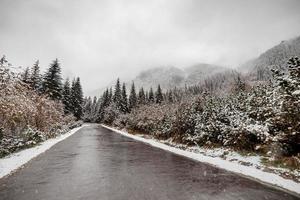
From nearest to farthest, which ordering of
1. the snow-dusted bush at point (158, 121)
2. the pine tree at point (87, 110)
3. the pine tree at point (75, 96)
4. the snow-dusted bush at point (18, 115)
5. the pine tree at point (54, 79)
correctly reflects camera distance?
1. the snow-dusted bush at point (18, 115)
2. the snow-dusted bush at point (158, 121)
3. the pine tree at point (54, 79)
4. the pine tree at point (75, 96)
5. the pine tree at point (87, 110)

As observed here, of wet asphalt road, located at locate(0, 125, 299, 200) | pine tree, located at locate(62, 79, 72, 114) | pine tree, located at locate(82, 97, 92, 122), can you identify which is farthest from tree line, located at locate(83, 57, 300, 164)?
pine tree, located at locate(82, 97, 92, 122)

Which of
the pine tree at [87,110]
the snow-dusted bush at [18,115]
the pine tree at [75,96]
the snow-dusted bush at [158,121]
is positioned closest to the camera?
the snow-dusted bush at [18,115]

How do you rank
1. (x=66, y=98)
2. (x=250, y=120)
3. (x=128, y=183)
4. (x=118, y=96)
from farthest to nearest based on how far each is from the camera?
1. (x=118, y=96)
2. (x=66, y=98)
3. (x=250, y=120)
4. (x=128, y=183)

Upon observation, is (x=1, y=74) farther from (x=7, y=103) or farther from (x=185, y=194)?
(x=185, y=194)

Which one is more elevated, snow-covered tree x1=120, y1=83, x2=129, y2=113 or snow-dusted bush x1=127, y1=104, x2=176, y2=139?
snow-covered tree x1=120, y1=83, x2=129, y2=113

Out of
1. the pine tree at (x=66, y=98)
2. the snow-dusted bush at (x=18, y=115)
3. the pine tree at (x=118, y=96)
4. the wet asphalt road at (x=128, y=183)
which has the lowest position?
the wet asphalt road at (x=128, y=183)

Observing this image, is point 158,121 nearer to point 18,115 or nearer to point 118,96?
point 18,115

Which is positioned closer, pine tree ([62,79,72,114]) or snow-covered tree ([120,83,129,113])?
pine tree ([62,79,72,114])

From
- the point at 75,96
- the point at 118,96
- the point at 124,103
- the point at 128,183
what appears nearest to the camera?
the point at 128,183

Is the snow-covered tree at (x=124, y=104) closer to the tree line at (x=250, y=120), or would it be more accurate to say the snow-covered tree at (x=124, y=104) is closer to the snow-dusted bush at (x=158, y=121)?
the snow-dusted bush at (x=158, y=121)

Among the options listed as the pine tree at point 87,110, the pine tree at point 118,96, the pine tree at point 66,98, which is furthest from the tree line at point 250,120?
the pine tree at point 87,110

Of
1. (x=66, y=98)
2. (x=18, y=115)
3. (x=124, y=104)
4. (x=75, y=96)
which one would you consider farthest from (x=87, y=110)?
(x=18, y=115)

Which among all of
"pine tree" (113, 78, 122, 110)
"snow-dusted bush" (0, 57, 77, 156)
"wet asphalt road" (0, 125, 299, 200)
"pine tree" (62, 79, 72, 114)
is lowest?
"wet asphalt road" (0, 125, 299, 200)

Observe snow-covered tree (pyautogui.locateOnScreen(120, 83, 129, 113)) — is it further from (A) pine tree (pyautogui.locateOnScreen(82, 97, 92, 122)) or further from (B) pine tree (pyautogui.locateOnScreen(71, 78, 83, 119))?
(A) pine tree (pyautogui.locateOnScreen(82, 97, 92, 122))
